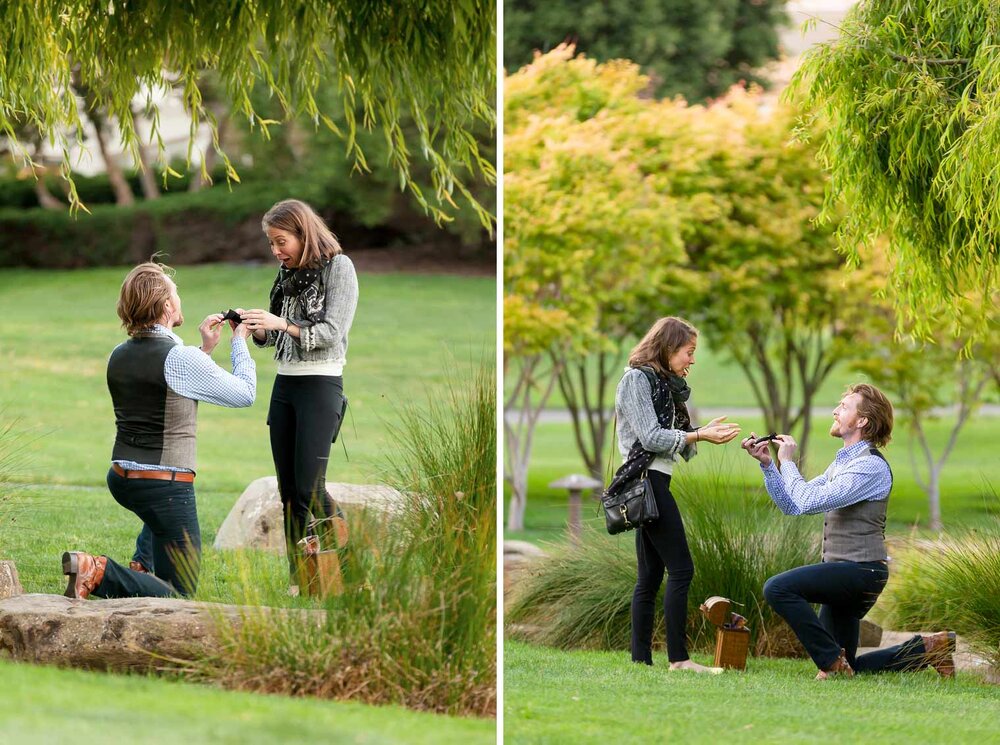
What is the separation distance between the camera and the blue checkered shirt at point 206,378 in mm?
4465

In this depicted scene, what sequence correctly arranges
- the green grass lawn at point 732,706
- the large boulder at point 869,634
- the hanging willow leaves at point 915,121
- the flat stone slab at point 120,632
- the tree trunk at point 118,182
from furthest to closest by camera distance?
1. the tree trunk at point 118,182
2. the large boulder at point 869,634
3. the hanging willow leaves at point 915,121
4. the flat stone slab at point 120,632
5. the green grass lawn at point 732,706

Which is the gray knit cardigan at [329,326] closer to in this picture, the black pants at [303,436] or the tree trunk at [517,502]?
the black pants at [303,436]

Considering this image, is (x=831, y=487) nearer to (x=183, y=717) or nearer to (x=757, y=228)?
(x=183, y=717)

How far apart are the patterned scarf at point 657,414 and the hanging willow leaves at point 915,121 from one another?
1.18 meters

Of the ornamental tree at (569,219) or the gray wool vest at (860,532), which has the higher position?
the ornamental tree at (569,219)

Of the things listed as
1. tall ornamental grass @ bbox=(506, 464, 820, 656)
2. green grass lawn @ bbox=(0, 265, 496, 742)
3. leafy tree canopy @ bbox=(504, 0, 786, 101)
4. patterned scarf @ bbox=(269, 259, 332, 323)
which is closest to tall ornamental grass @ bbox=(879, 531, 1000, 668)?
tall ornamental grass @ bbox=(506, 464, 820, 656)

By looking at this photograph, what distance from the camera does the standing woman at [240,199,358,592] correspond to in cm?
459

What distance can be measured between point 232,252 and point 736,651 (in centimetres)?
1625

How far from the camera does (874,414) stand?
4742 millimetres

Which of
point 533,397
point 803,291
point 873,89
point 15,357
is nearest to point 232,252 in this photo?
point 15,357

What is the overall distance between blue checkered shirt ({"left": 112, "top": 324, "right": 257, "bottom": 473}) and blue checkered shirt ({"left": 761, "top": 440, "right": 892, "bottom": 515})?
1.78 metres

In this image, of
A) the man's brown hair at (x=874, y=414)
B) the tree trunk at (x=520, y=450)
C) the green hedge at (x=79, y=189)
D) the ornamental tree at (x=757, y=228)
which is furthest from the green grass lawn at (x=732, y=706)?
the green hedge at (x=79, y=189)

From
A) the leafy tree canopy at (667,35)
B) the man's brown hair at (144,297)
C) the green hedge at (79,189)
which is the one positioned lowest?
the man's brown hair at (144,297)

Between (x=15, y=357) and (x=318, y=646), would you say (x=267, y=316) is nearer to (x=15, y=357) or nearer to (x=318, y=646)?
(x=318, y=646)
